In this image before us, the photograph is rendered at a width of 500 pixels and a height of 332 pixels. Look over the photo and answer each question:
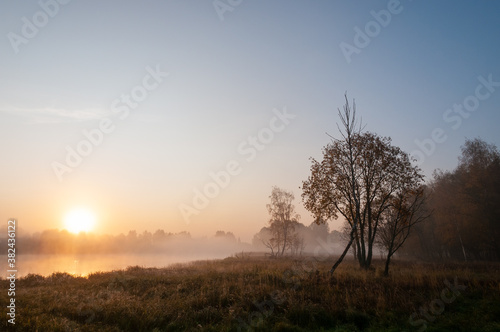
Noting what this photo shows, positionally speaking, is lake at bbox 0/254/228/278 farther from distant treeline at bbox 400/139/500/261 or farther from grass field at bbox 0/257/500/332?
distant treeline at bbox 400/139/500/261

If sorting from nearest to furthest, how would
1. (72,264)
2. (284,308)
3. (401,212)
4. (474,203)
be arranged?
(284,308) < (401,212) < (474,203) < (72,264)

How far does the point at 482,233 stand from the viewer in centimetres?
3588

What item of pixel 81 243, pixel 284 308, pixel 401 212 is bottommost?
pixel 81 243

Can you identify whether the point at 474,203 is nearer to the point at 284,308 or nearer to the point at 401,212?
the point at 401,212

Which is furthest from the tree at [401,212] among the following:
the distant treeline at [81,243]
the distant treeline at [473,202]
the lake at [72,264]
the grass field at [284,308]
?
the distant treeline at [81,243]

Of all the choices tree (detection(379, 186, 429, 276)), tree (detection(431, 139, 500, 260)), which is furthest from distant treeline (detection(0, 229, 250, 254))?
tree (detection(431, 139, 500, 260))

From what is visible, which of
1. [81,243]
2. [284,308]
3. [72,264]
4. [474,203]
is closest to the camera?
[284,308]

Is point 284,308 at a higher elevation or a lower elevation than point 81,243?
higher

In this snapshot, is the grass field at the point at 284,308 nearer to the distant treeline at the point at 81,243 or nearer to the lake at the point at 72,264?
the lake at the point at 72,264

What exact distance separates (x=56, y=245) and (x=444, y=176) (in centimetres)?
15093

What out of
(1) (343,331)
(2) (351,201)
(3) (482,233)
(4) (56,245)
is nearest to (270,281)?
(1) (343,331)

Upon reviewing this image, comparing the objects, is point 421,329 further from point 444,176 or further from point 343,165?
point 444,176

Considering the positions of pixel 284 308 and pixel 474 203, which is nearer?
pixel 284 308

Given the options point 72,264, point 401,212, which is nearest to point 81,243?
point 72,264
